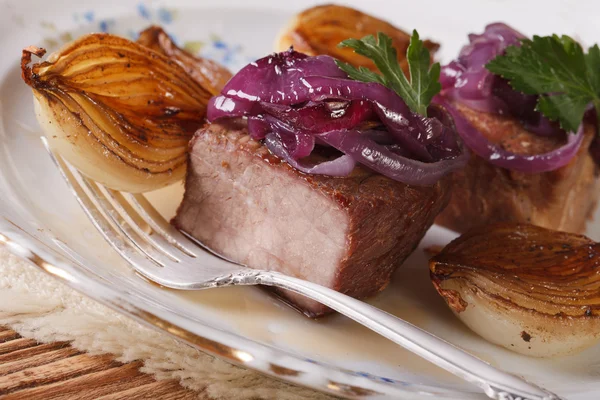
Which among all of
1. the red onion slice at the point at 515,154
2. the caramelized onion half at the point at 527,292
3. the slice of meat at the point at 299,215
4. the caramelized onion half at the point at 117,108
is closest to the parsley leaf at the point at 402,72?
the slice of meat at the point at 299,215

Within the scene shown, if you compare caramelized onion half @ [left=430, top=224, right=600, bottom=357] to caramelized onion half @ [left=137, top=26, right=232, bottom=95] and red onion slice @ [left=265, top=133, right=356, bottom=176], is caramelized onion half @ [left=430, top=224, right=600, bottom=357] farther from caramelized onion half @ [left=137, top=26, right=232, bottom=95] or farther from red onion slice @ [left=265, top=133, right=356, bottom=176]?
caramelized onion half @ [left=137, top=26, right=232, bottom=95]

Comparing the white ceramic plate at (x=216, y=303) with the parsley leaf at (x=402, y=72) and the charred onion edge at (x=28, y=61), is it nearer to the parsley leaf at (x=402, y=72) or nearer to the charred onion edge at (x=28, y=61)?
the charred onion edge at (x=28, y=61)

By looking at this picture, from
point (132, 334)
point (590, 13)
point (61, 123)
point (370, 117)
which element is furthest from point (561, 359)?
point (590, 13)

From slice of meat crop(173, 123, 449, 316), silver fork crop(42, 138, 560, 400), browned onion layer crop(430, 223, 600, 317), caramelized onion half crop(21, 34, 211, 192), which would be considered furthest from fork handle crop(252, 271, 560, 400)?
caramelized onion half crop(21, 34, 211, 192)

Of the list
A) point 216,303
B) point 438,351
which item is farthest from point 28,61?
point 438,351

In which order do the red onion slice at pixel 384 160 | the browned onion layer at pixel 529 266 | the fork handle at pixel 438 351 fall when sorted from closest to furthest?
the fork handle at pixel 438 351, the red onion slice at pixel 384 160, the browned onion layer at pixel 529 266

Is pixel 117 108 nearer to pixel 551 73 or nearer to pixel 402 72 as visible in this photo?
pixel 402 72

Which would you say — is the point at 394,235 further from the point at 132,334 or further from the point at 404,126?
the point at 132,334
